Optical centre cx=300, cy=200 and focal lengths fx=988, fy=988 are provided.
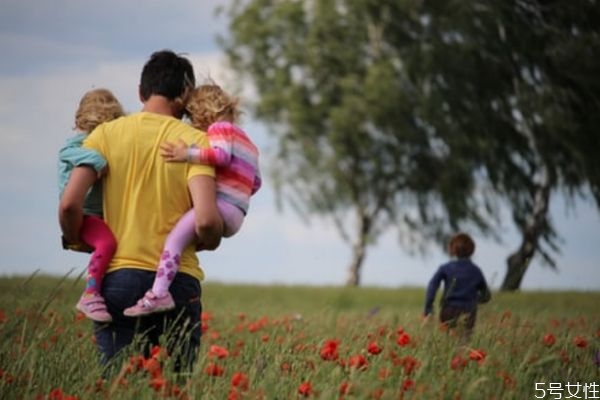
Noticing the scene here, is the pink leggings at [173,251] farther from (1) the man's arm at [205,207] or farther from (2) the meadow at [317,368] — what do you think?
(2) the meadow at [317,368]

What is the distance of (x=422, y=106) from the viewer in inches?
959

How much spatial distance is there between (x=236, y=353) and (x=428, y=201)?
68.5 feet

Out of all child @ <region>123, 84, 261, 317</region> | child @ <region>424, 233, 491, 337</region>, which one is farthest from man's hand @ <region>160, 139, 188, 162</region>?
child @ <region>424, 233, 491, 337</region>

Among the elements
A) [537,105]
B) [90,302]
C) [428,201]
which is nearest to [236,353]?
[90,302]

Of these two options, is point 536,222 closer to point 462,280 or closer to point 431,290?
point 462,280

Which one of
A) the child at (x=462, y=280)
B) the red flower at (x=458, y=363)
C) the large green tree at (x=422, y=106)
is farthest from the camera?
the large green tree at (x=422, y=106)

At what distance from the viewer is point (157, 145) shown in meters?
4.70

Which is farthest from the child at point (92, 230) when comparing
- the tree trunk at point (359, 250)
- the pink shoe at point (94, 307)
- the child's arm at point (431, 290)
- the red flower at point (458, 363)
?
the tree trunk at point (359, 250)

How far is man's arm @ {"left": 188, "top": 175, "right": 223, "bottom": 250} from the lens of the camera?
4609 millimetres

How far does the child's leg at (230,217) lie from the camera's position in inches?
189

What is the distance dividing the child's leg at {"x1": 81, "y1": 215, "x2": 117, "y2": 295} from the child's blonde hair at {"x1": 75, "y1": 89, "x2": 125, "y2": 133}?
1.87 feet

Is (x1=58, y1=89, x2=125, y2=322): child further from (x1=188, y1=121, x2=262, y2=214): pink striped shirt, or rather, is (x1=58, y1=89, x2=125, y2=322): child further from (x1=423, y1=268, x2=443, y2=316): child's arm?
(x1=423, y1=268, x2=443, y2=316): child's arm

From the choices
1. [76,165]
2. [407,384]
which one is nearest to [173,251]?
[76,165]

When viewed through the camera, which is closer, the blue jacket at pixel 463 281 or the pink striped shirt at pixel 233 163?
the pink striped shirt at pixel 233 163
